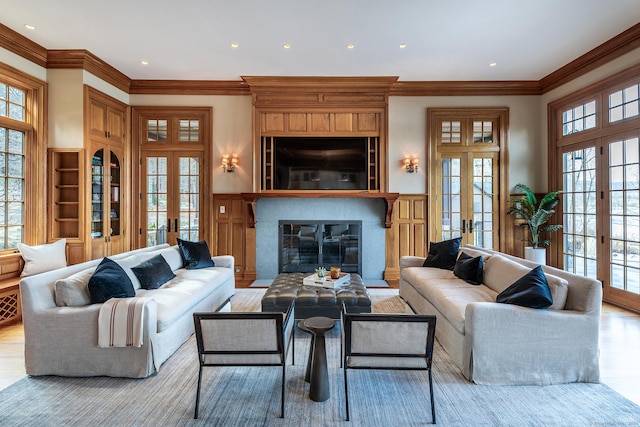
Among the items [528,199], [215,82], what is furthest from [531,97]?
[215,82]

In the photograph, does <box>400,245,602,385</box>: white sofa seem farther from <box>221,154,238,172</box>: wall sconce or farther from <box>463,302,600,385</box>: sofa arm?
<box>221,154,238,172</box>: wall sconce

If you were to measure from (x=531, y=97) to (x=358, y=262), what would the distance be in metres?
4.30

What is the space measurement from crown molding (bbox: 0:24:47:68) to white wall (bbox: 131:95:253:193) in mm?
1874

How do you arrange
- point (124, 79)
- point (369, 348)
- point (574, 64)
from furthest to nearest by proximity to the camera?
1. point (124, 79)
2. point (574, 64)
3. point (369, 348)

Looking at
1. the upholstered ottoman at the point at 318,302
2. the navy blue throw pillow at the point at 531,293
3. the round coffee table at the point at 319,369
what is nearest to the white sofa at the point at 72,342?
the upholstered ottoman at the point at 318,302

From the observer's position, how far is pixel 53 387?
2551mm

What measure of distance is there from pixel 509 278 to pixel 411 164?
10.4 ft

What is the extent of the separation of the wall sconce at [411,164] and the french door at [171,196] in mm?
3683

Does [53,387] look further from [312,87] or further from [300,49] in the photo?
[312,87]

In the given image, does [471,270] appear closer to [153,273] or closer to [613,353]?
[613,353]

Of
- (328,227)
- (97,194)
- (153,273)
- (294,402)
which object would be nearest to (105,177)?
(97,194)

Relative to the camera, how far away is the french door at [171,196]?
6.09 metres

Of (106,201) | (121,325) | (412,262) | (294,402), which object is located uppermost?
(106,201)

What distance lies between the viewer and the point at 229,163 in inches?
237
